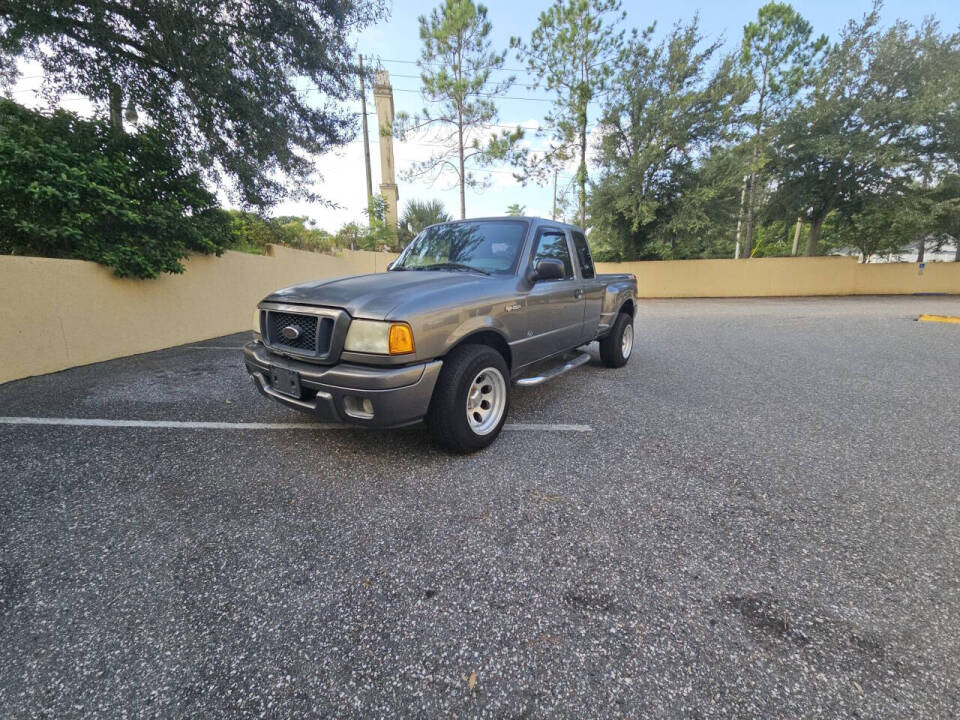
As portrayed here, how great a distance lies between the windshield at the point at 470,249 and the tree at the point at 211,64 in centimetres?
483

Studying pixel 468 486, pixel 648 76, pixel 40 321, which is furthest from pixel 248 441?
pixel 648 76

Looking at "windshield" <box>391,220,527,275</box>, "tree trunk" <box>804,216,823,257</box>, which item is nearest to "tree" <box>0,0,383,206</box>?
"windshield" <box>391,220,527,275</box>

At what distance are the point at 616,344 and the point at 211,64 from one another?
7149mm

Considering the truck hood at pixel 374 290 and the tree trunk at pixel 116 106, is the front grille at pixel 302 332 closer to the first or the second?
the truck hood at pixel 374 290

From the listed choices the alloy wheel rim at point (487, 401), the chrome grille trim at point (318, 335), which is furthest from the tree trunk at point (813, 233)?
the chrome grille trim at point (318, 335)

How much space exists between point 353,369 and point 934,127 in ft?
76.2

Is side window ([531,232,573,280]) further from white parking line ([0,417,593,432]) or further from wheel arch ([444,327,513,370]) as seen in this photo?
white parking line ([0,417,593,432])

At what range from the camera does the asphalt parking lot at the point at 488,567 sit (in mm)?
1333

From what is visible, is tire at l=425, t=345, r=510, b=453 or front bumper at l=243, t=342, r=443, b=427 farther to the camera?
tire at l=425, t=345, r=510, b=453

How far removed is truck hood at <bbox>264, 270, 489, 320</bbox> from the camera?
2.49 m

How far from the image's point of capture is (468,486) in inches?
99.7

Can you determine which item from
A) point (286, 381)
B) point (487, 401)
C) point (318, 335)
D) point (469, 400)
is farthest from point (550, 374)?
point (286, 381)

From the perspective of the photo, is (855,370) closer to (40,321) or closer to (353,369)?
(353,369)

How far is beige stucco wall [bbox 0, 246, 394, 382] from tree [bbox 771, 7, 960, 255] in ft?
67.1
